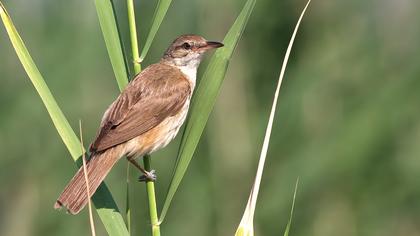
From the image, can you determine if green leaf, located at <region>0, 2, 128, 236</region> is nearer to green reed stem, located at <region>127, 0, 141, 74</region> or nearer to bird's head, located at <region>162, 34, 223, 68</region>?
green reed stem, located at <region>127, 0, 141, 74</region>

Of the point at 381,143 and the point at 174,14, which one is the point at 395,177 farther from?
the point at 174,14

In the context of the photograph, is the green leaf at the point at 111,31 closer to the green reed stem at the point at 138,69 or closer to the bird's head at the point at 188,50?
the green reed stem at the point at 138,69

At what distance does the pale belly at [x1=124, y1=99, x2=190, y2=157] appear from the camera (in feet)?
12.4

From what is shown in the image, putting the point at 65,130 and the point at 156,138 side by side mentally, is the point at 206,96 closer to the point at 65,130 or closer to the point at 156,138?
the point at 65,130

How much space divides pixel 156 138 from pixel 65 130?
3.82 ft

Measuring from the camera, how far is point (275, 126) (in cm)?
525

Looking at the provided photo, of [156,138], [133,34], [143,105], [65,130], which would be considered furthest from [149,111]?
[65,130]

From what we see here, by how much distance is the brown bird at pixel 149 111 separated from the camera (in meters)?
3.48

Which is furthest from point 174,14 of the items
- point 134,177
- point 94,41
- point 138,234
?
point 138,234

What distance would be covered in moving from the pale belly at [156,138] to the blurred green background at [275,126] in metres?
1.30

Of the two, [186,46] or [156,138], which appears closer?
[156,138]

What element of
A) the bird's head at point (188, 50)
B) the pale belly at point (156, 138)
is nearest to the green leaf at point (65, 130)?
the pale belly at point (156, 138)

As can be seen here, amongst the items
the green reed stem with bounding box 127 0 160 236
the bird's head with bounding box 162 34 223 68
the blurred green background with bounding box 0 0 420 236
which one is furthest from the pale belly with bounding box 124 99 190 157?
the blurred green background with bounding box 0 0 420 236

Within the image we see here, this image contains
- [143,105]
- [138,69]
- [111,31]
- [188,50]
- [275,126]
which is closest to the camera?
[111,31]
